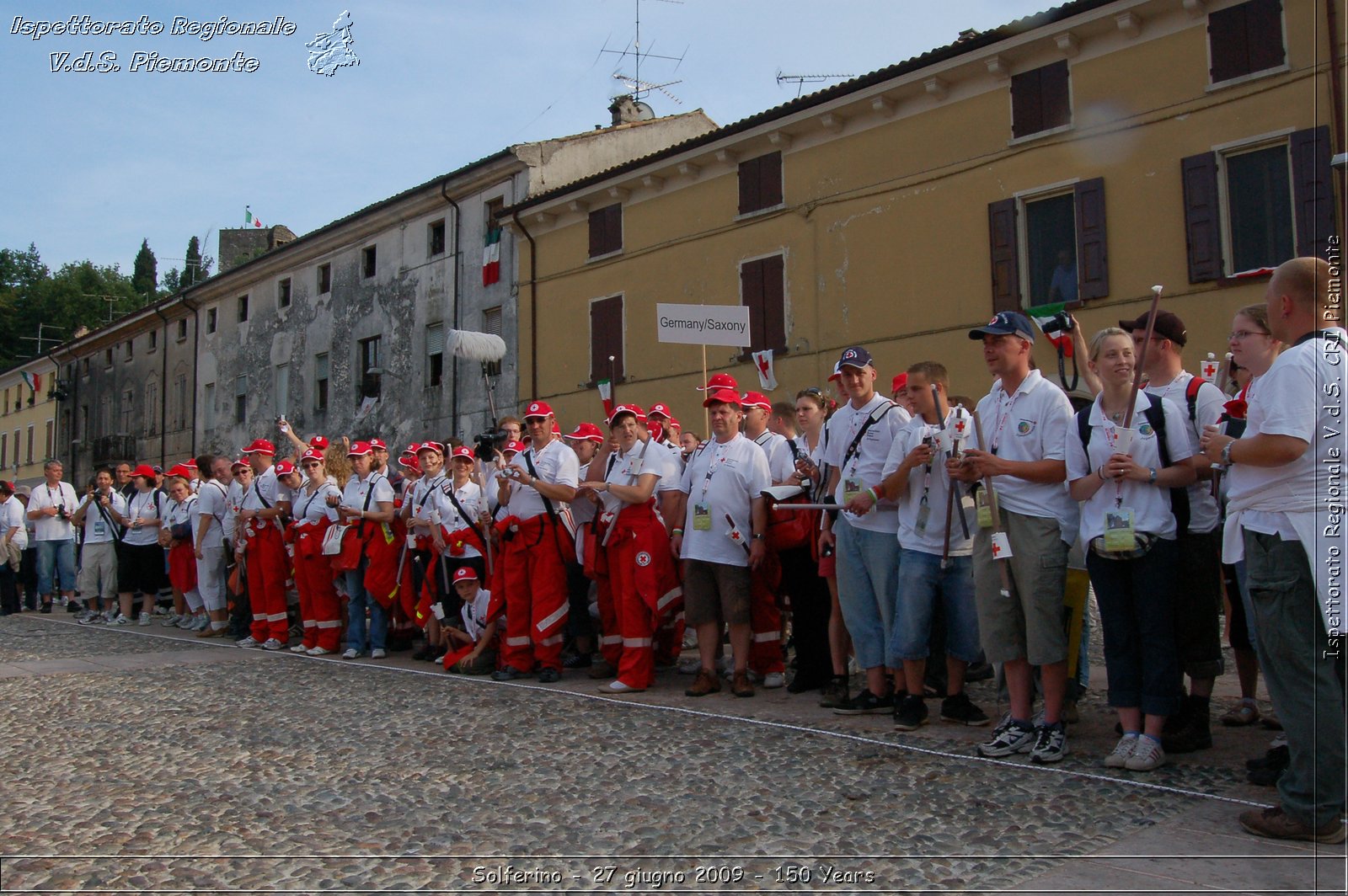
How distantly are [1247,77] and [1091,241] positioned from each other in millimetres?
2887

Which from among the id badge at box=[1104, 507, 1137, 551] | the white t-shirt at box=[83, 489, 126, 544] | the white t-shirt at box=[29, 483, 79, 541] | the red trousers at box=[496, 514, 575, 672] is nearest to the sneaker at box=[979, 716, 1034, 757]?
the id badge at box=[1104, 507, 1137, 551]

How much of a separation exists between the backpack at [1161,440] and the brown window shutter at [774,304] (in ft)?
52.2

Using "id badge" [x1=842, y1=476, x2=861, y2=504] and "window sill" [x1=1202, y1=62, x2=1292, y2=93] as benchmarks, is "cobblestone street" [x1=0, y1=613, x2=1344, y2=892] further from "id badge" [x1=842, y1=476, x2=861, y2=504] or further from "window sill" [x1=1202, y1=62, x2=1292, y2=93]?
"window sill" [x1=1202, y1=62, x2=1292, y2=93]

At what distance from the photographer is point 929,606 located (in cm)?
592

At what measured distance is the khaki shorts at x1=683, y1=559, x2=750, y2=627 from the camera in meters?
7.21

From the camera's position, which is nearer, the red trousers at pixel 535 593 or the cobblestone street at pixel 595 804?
the cobblestone street at pixel 595 804

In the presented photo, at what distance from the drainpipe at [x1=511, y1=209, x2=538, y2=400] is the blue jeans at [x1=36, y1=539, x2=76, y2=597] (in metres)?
12.0

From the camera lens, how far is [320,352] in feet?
114

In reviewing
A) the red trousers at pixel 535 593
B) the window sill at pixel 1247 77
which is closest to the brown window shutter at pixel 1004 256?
the window sill at pixel 1247 77

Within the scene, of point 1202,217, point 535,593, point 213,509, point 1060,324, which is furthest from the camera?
point 1202,217

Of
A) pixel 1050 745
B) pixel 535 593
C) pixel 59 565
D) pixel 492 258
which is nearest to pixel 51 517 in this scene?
pixel 59 565

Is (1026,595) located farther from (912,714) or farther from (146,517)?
(146,517)

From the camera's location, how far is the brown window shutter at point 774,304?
20844mm

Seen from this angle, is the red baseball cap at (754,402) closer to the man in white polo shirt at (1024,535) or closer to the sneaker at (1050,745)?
the man in white polo shirt at (1024,535)
